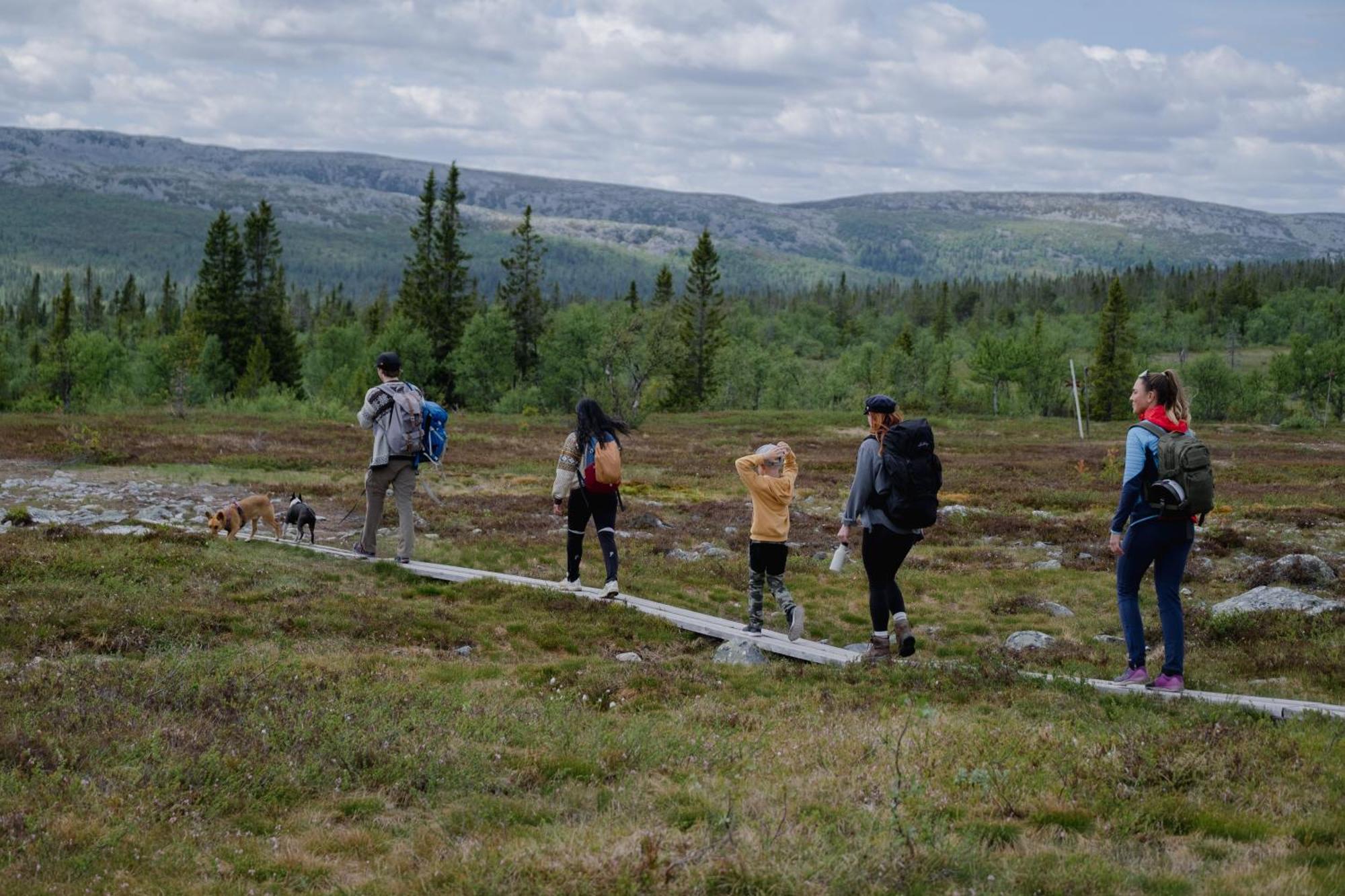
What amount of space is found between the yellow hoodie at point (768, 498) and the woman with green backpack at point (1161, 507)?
366 centimetres

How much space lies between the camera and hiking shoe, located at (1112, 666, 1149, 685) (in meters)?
10.1

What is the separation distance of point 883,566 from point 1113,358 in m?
97.0

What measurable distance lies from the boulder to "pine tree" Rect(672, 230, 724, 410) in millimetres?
84122

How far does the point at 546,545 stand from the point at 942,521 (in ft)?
33.9

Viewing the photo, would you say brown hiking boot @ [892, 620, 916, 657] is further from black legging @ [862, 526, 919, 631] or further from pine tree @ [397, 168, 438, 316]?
pine tree @ [397, 168, 438, 316]

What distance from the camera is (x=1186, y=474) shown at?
30.4 feet

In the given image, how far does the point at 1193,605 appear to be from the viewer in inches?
583

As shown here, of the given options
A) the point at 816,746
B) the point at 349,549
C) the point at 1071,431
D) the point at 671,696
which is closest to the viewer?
the point at 816,746

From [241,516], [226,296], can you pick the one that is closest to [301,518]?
[241,516]

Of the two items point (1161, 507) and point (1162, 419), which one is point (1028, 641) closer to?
point (1161, 507)

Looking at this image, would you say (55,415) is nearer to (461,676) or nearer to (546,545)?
(546,545)

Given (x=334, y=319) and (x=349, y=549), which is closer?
(x=349, y=549)

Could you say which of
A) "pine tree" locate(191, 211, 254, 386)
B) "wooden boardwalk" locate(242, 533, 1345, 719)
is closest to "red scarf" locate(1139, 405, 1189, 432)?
"wooden boardwalk" locate(242, 533, 1345, 719)

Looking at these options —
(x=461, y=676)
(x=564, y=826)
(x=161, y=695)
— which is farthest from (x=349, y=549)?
(x=564, y=826)
